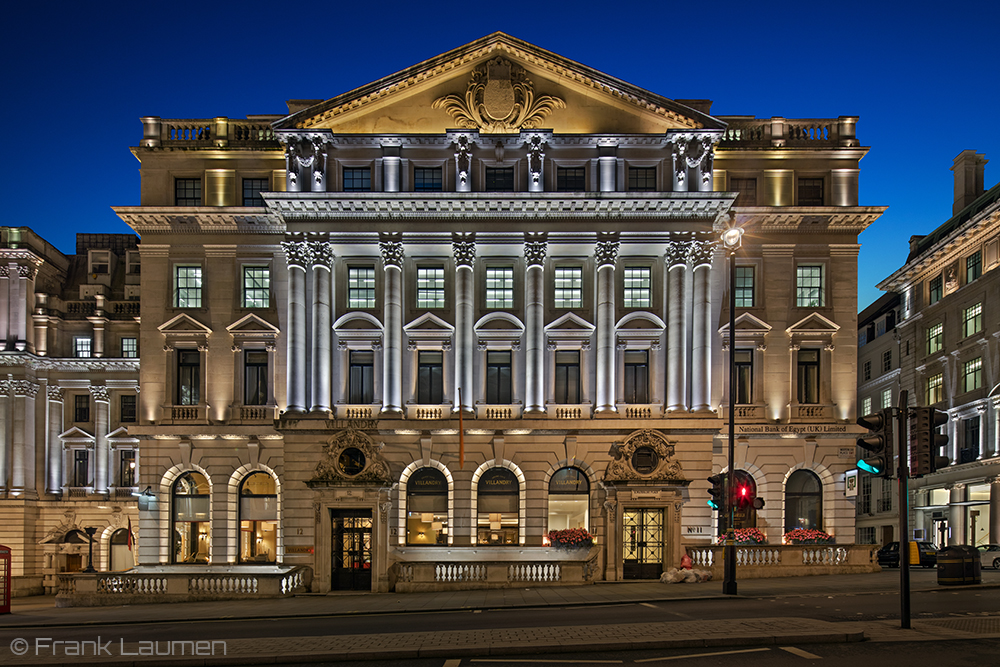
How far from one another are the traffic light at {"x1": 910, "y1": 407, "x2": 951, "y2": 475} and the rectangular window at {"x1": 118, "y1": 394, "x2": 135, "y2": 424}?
192 feet

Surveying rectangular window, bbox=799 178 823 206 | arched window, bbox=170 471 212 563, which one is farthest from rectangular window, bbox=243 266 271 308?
rectangular window, bbox=799 178 823 206

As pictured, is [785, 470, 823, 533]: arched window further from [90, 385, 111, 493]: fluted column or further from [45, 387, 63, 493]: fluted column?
[45, 387, 63, 493]: fluted column

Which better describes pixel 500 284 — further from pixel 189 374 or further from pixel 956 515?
pixel 956 515

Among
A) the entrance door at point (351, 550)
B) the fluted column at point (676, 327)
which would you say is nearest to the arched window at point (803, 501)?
the fluted column at point (676, 327)

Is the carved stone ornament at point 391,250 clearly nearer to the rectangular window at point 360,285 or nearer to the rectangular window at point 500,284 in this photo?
the rectangular window at point 360,285

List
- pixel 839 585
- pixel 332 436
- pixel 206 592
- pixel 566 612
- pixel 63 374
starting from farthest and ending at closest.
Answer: pixel 63 374 → pixel 332 436 → pixel 206 592 → pixel 839 585 → pixel 566 612

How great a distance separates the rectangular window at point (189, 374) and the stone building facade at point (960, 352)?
149 feet

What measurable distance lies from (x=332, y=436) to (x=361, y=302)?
258 inches

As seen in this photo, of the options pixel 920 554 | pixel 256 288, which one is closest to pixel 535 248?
pixel 256 288

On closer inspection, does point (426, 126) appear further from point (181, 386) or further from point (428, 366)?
point (181, 386)

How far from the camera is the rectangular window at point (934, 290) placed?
2302 inches

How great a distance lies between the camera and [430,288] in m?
38.3

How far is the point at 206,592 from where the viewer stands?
96.8 ft

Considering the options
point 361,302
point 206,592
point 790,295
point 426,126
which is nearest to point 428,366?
point 361,302
